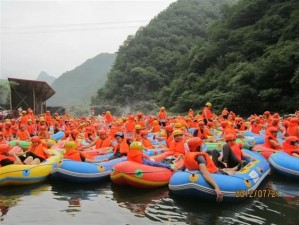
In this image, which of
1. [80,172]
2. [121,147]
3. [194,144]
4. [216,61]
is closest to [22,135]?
[121,147]

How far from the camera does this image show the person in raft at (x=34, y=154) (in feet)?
36.2

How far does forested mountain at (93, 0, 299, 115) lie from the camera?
30.4 m

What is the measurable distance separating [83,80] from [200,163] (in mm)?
130051

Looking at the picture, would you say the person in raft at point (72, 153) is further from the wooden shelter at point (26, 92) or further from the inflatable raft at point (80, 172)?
the wooden shelter at point (26, 92)

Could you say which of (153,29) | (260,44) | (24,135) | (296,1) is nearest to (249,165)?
(24,135)

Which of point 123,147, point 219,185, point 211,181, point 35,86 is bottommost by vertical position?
point 219,185

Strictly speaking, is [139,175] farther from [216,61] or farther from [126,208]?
[216,61]

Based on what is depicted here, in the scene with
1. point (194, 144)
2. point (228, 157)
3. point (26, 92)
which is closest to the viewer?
point (194, 144)

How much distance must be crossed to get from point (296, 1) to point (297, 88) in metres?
11.5

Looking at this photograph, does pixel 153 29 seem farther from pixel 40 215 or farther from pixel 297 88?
pixel 40 215

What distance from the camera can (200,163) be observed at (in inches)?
333

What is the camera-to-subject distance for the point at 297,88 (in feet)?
93.5

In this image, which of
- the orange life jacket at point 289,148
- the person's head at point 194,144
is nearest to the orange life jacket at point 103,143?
the person's head at point 194,144
